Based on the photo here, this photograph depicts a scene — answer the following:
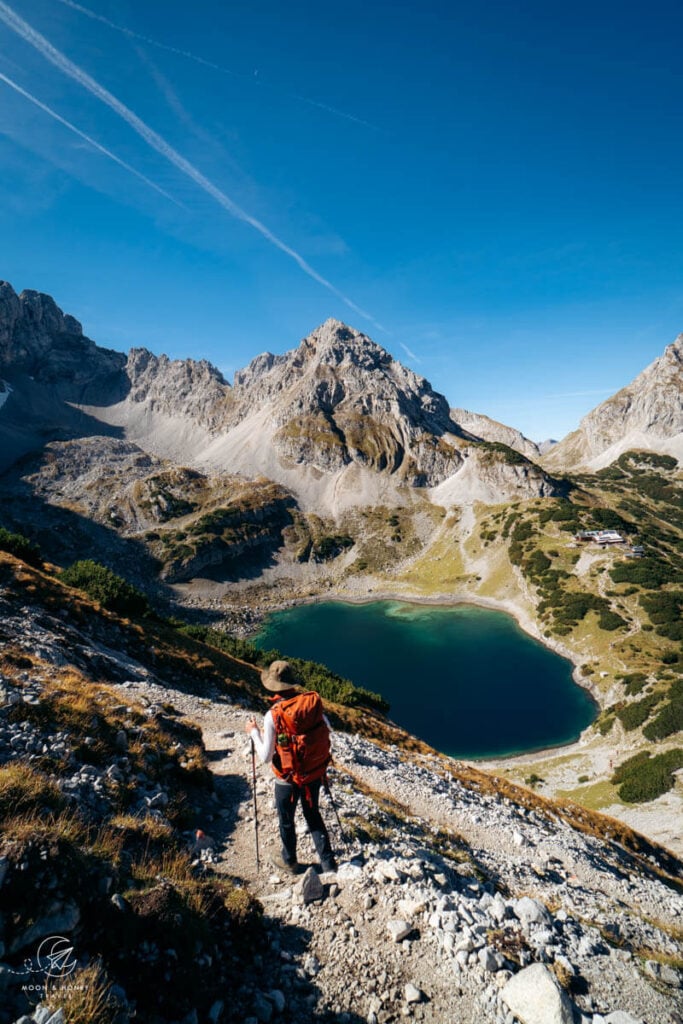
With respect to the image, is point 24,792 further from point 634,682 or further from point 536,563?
point 536,563

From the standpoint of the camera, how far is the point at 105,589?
92.6 feet

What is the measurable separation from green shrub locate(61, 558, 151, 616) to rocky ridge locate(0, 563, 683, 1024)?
12657 millimetres

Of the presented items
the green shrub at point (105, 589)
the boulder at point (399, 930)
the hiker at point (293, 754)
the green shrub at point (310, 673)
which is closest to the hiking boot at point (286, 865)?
the hiker at point (293, 754)

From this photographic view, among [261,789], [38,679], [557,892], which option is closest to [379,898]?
[261,789]

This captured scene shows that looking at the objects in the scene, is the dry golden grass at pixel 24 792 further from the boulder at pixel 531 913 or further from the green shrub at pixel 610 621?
the green shrub at pixel 610 621

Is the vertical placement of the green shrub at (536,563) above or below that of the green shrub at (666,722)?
above

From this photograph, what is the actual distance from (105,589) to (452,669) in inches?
2130

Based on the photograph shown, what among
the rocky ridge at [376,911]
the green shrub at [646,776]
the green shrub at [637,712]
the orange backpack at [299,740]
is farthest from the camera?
the green shrub at [637,712]

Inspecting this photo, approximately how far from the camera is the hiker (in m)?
7.80

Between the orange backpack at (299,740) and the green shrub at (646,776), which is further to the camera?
the green shrub at (646,776)

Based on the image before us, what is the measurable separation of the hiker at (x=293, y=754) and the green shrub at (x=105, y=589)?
77.7 ft

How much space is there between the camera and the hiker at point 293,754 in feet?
25.6

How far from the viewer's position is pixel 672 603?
6469 cm

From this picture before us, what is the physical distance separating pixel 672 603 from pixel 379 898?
75.1 metres
